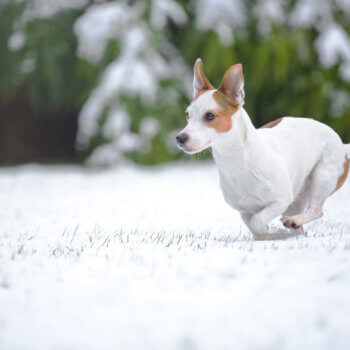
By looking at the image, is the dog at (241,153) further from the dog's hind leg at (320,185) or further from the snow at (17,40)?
the snow at (17,40)

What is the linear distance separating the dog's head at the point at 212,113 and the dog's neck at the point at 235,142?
0.13ft

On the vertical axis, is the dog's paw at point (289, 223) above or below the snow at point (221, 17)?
below

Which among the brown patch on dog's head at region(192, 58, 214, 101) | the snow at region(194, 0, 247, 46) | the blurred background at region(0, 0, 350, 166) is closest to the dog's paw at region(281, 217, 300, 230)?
the brown patch on dog's head at region(192, 58, 214, 101)

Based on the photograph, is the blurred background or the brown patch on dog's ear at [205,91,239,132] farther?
the blurred background

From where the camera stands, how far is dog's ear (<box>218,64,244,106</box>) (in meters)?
3.57

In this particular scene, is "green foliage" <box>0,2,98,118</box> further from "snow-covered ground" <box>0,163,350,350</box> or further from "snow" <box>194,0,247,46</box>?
"snow-covered ground" <box>0,163,350,350</box>

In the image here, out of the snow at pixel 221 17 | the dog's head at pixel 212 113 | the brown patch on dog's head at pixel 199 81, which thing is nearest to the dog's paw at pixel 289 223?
the dog's head at pixel 212 113

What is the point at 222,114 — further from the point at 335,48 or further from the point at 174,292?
the point at 335,48

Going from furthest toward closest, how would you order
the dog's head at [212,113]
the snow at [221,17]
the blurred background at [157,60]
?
the snow at [221,17] < the blurred background at [157,60] < the dog's head at [212,113]

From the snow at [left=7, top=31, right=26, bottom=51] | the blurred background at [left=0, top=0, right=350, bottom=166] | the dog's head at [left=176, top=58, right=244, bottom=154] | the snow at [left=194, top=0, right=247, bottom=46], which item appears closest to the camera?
the dog's head at [left=176, top=58, right=244, bottom=154]

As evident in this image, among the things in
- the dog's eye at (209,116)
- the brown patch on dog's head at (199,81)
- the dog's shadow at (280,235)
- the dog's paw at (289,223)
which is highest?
the brown patch on dog's head at (199,81)

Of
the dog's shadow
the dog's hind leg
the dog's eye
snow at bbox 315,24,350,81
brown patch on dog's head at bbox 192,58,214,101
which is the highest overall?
brown patch on dog's head at bbox 192,58,214,101

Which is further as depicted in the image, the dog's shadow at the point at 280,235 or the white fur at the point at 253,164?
the dog's shadow at the point at 280,235

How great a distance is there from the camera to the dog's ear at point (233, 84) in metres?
3.57
